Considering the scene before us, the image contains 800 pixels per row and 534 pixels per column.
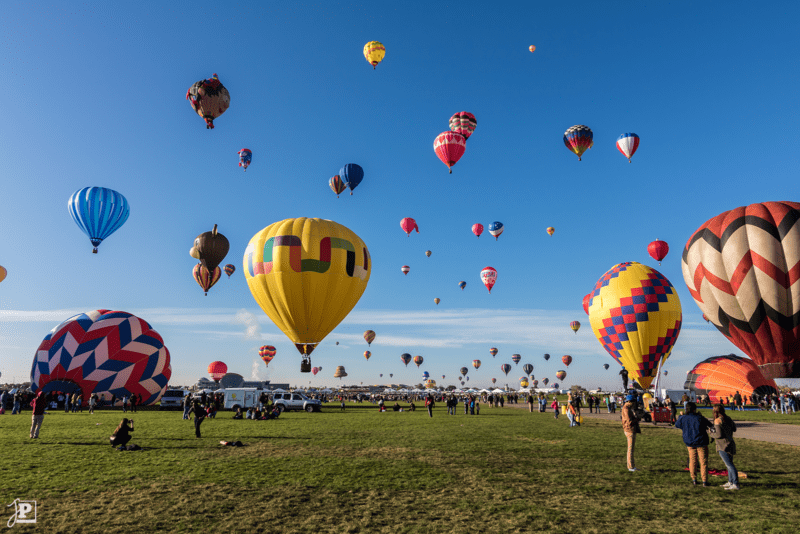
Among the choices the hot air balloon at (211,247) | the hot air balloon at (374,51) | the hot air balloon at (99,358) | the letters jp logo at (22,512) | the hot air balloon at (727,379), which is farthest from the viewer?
the hot air balloon at (727,379)

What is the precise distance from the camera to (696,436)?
8.62 meters

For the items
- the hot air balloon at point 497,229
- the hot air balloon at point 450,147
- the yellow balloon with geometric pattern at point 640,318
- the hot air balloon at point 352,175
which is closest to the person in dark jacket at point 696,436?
the yellow balloon with geometric pattern at point 640,318

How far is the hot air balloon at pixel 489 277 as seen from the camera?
186 ft

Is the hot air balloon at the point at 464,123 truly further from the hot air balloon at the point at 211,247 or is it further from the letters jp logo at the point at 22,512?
the letters jp logo at the point at 22,512

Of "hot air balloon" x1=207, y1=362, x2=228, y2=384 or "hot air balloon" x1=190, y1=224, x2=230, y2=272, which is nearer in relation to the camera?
"hot air balloon" x1=190, y1=224, x2=230, y2=272

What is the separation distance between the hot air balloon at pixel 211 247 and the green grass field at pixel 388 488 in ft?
58.4

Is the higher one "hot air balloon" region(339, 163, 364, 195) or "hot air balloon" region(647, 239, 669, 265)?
"hot air balloon" region(339, 163, 364, 195)

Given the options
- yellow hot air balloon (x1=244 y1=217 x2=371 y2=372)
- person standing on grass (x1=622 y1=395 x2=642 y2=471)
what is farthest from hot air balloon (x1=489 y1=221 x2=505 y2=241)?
person standing on grass (x1=622 y1=395 x2=642 y2=471)

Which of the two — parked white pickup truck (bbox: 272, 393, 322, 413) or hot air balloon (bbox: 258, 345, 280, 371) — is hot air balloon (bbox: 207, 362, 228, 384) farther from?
parked white pickup truck (bbox: 272, 393, 322, 413)

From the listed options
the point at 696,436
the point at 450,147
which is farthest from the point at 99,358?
the point at 696,436

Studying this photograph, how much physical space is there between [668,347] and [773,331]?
1010cm

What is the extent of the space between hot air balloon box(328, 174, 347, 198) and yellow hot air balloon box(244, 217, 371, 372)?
17021 millimetres

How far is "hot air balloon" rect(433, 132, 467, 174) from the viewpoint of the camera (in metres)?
34.2

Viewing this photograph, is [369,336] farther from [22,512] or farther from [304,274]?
[22,512]
